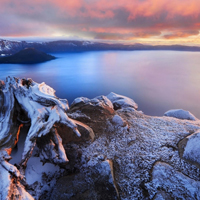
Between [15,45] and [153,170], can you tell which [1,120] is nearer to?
[153,170]

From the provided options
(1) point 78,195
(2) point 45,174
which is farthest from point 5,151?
(1) point 78,195

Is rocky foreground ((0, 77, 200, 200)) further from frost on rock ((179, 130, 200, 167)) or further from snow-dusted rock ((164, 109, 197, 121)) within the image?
snow-dusted rock ((164, 109, 197, 121))

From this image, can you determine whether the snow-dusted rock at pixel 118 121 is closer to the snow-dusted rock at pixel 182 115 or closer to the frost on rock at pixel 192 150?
the frost on rock at pixel 192 150

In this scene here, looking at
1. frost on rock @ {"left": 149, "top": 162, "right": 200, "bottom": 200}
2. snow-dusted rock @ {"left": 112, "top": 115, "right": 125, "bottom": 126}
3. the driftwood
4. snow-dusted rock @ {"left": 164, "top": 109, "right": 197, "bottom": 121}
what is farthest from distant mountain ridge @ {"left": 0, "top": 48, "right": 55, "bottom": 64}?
frost on rock @ {"left": 149, "top": 162, "right": 200, "bottom": 200}

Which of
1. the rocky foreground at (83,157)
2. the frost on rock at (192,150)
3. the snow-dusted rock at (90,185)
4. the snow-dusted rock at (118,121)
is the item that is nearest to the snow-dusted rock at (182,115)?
the rocky foreground at (83,157)

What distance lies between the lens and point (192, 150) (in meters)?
6.43

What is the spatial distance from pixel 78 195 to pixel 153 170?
343 cm

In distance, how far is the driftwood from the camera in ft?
19.5

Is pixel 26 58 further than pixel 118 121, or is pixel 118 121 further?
pixel 26 58

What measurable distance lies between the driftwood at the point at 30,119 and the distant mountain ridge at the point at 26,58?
85.8m

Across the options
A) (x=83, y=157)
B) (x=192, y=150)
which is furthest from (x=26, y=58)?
(x=192, y=150)

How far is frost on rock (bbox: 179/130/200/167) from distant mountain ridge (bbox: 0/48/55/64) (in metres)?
92.5

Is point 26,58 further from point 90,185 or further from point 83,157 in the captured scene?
point 90,185

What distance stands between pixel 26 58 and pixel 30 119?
94.9 metres
